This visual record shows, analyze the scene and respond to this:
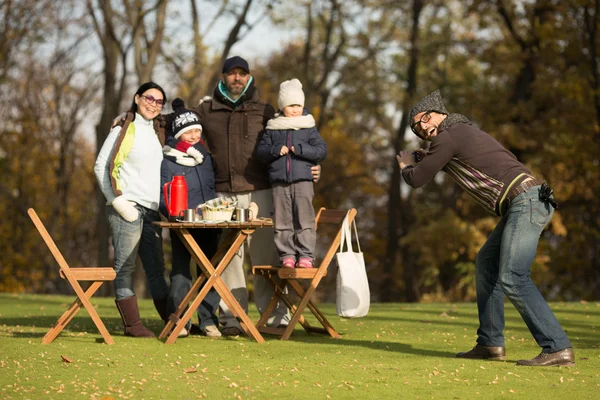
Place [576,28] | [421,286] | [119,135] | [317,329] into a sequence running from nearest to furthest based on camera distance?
[119,135] < [317,329] < [576,28] < [421,286]

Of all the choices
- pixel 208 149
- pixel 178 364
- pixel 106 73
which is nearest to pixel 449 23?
pixel 106 73

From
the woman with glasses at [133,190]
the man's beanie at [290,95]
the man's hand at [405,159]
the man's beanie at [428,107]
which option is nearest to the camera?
the man's beanie at [428,107]

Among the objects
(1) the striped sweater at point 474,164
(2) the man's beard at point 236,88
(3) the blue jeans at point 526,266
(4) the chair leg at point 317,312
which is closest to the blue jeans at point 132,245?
(4) the chair leg at point 317,312

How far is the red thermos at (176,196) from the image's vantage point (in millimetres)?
7109

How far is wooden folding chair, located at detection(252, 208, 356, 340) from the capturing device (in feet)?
23.9

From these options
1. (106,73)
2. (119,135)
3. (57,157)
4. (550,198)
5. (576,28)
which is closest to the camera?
(550,198)

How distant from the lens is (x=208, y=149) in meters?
8.16

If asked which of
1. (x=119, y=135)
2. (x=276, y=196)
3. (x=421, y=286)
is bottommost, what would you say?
(x=421, y=286)

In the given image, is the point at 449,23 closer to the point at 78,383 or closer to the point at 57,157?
the point at 57,157

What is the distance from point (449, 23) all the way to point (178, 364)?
→ 2589 cm

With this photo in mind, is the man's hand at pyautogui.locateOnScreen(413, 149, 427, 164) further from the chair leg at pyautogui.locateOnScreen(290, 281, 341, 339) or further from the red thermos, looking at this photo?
the red thermos

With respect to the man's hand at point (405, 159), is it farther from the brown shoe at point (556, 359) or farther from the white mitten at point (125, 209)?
the white mitten at point (125, 209)

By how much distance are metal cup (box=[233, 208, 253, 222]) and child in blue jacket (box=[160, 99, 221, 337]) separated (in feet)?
2.29

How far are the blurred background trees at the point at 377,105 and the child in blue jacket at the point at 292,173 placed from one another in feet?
38.4
